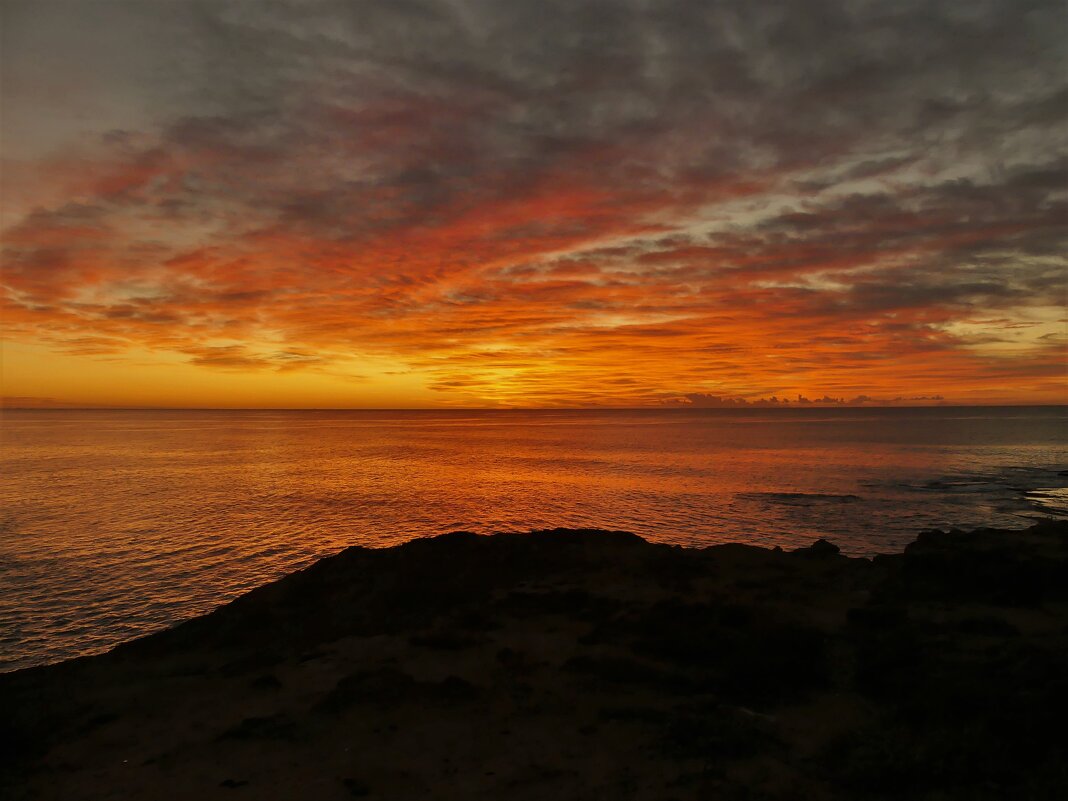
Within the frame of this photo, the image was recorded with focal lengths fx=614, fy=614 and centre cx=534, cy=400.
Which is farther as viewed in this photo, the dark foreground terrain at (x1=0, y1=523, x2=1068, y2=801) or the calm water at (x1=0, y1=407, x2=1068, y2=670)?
the calm water at (x1=0, y1=407, x2=1068, y2=670)

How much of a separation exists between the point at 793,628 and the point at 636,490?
53581mm

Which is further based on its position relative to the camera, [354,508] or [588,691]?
[354,508]

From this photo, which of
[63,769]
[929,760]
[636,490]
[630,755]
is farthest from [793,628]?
[636,490]

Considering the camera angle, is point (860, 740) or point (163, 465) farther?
point (163, 465)

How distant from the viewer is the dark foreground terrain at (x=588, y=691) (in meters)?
12.7

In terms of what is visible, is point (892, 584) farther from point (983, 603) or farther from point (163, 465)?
point (163, 465)

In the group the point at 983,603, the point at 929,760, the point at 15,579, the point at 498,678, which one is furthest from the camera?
the point at 15,579

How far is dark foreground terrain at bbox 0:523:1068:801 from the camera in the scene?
12.7 metres

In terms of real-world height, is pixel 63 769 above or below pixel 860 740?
below

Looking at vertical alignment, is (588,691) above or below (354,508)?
above

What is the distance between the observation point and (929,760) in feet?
39.8

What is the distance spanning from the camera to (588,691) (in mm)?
16797

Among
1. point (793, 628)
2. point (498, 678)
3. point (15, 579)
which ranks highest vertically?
point (793, 628)

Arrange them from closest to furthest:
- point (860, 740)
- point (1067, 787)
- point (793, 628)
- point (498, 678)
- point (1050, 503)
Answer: point (1067, 787) < point (860, 740) < point (498, 678) < point (793, 628) < point (1050, 503)
